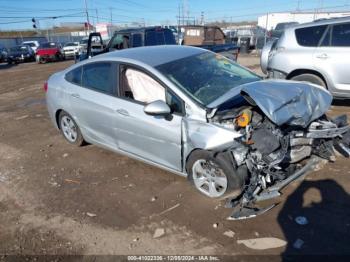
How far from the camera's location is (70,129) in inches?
221

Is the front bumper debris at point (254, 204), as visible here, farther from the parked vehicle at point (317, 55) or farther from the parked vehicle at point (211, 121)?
the parked vehicle at point (317, 55)

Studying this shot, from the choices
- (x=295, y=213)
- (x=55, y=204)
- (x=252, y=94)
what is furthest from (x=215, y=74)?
(x=55, y=204)

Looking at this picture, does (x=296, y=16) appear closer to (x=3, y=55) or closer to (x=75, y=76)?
(x=3, y=55)

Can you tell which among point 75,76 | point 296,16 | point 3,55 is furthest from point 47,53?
point 296,16

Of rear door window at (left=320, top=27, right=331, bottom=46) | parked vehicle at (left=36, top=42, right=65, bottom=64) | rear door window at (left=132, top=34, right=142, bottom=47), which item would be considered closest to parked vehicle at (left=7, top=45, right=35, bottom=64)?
parked vehicle at (left=36, top=42, right=65, bottom=64)

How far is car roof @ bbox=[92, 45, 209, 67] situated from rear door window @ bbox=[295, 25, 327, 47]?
3.03 m

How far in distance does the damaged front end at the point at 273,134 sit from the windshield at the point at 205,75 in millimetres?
393

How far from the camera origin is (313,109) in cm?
378

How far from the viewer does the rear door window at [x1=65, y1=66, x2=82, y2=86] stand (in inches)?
203

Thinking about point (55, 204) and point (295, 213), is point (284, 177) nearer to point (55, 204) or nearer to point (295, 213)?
point (295, 213)

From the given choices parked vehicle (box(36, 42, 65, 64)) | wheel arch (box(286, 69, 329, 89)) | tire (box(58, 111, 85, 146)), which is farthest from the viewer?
parked vehicle (box(36, 42, 65, 64))

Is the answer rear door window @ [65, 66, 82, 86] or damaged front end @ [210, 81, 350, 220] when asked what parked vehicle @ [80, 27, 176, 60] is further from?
damaged front end @ [210, 81, 350, 220]

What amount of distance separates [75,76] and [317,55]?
4732 mm

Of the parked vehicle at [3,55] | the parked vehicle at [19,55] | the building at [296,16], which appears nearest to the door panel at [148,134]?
the parked vehicle at [19,55]
